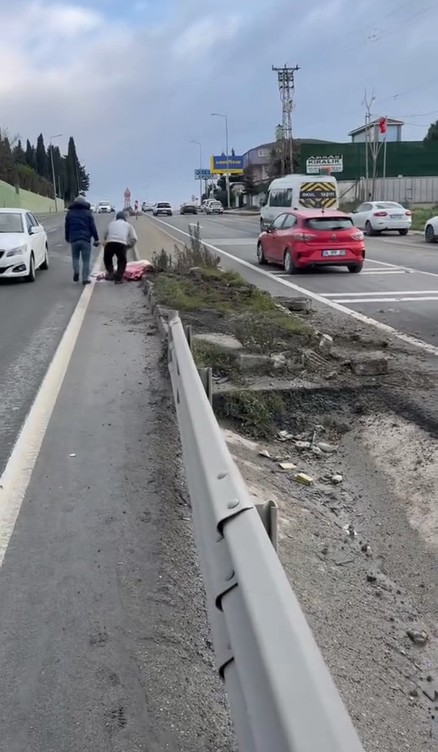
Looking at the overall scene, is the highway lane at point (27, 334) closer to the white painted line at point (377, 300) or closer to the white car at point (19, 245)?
the white car at point (19, 245)

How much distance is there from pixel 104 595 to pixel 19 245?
13.4 metres

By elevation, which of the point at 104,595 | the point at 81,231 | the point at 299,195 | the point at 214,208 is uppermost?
the point at 299,195

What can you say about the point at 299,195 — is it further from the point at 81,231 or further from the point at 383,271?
the point at 81,231

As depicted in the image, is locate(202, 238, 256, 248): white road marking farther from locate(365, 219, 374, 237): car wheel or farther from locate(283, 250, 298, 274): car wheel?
locate(283, 250, 298, 274): car wheel

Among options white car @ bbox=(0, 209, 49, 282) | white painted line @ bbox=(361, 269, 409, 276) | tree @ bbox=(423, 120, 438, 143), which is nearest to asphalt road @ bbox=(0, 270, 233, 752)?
white car @ bbox=(0, 209, 49, 282)

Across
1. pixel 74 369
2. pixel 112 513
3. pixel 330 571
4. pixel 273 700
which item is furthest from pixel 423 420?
pixel 273 700

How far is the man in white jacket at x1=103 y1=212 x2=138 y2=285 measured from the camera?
15.1 metres

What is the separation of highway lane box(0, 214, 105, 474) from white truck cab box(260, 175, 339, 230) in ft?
39.6

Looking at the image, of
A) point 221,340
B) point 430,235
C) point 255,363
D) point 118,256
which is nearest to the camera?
point 255,363

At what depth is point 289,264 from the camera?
721 inches

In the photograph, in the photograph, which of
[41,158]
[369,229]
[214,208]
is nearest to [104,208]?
[214,208]

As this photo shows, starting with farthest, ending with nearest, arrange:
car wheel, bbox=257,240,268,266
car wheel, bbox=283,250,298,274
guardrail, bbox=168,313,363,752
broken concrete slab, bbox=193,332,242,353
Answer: car wheel, bbox=257,240,268,266, car wheel, bbox=283,250,298,274, broken concrete slab, bbox=193,332,242,353, guardrail, bbox=168,313,363,752

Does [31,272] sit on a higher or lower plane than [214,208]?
lower

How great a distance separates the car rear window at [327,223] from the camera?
1783 centimetres
